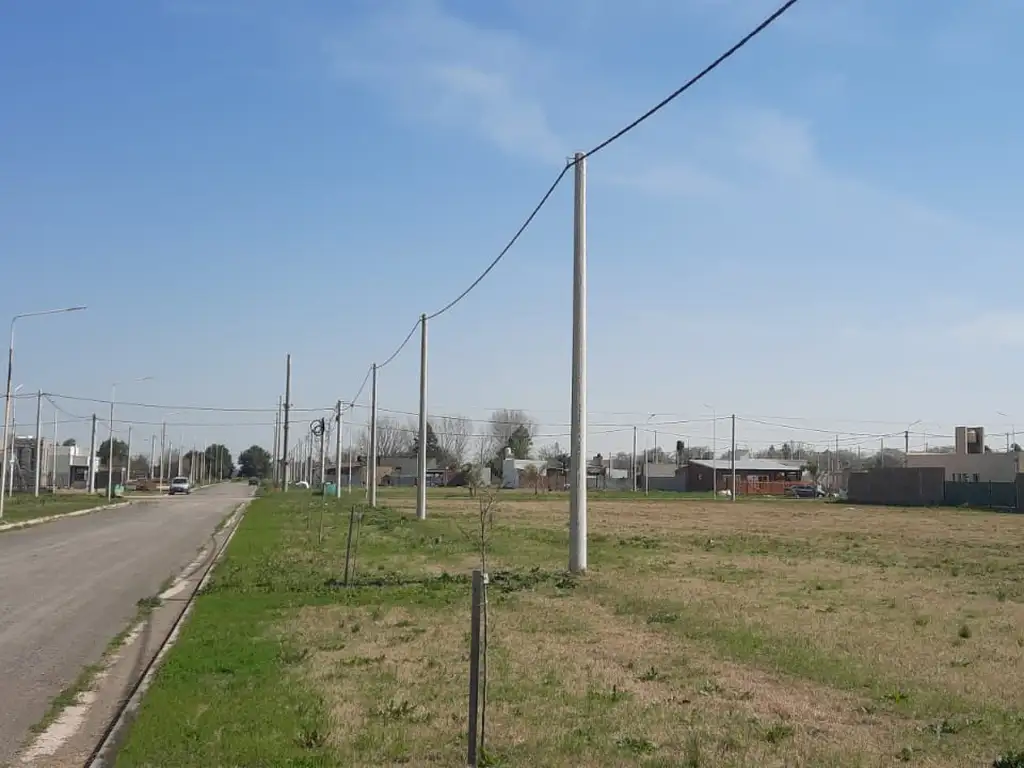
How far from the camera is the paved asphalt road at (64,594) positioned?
35.6 ft

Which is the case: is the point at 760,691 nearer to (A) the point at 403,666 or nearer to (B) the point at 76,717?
(A) the point at 403,666

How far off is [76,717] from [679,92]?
384 inches

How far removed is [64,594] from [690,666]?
474 inches

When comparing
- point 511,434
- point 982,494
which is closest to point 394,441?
point 511,434

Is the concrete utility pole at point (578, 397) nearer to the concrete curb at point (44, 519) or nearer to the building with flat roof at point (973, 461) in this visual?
the concrete curb at point (44, 519)

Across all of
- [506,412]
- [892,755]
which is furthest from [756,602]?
[506,412]

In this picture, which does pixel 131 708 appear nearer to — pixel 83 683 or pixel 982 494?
pixel 83 683

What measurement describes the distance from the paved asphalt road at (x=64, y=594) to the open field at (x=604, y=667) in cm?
114

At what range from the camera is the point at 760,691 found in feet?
32.3

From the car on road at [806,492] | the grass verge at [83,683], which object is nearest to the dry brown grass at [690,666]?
the grass verge at [83,683]

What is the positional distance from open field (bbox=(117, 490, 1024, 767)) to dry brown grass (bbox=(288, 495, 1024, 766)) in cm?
3

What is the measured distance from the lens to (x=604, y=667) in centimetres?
1105

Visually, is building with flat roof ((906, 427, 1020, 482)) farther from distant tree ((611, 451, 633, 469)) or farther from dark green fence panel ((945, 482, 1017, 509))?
distant tree ((611, 451, 633, 469))

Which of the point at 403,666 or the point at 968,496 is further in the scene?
the point at 968,496
